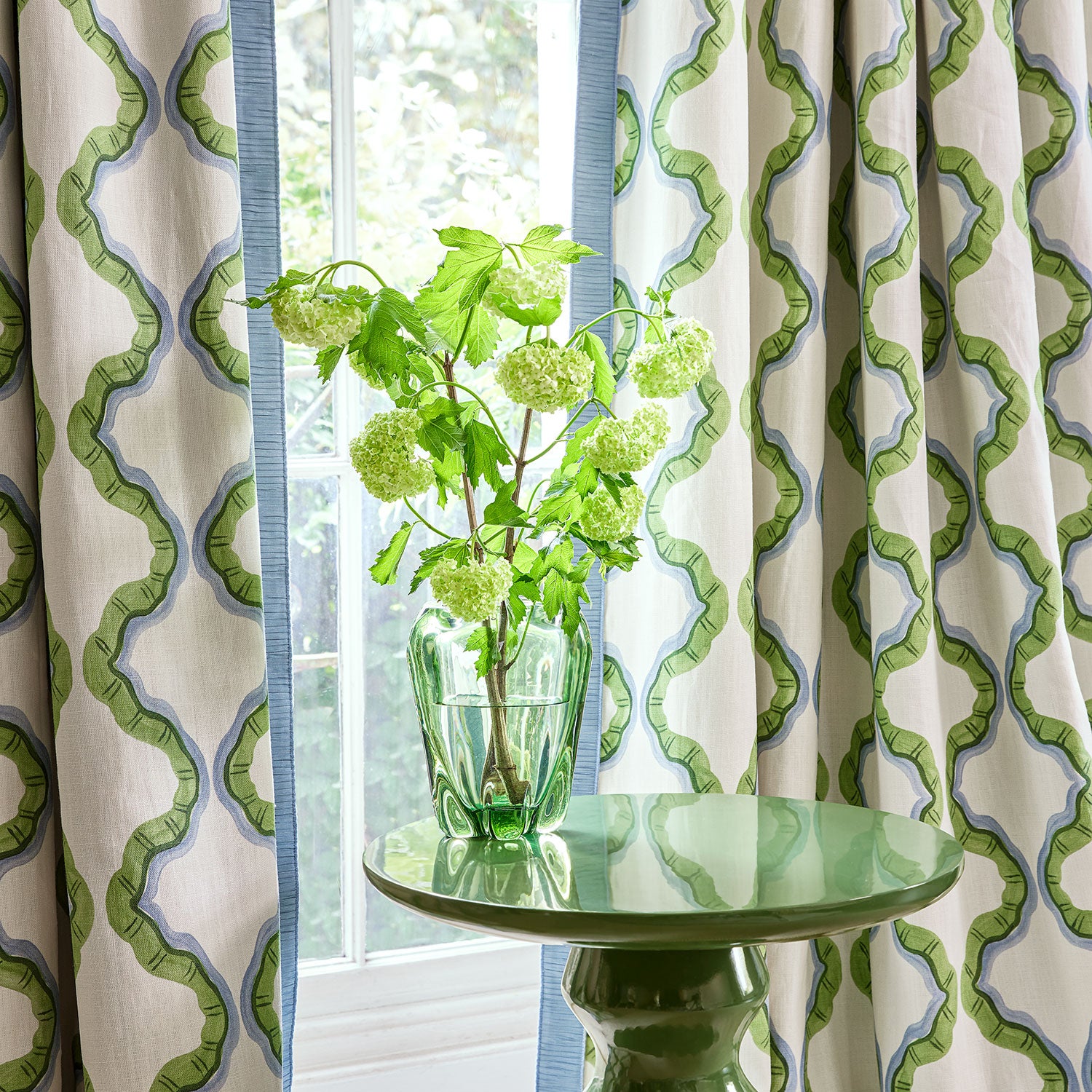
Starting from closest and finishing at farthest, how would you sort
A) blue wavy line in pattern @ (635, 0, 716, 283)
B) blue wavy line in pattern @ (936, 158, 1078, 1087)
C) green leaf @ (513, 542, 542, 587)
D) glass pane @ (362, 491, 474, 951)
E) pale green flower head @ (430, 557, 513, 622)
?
pale green flower head @ (430, 557, 513, 622) → green leaf @ (513, 542, 542, 587) → blue wavy line in pattern @ (635, 0, 716, 283) → blue wavy line in pattern @ (936, 158, 1078, 1087) → glass pane @ (362, 491, 474, 951)

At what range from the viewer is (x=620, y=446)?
822mm

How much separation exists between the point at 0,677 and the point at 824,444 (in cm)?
91

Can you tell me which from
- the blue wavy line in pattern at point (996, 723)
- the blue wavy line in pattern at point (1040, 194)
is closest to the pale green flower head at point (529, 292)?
the blue wavy line in pattern at point (996, 723)

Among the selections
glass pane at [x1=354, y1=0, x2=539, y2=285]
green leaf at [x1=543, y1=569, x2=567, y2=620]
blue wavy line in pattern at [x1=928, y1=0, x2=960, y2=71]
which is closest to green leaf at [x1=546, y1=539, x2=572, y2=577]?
green leaf at [x1=543, y1=569, x2=567, y2=620]

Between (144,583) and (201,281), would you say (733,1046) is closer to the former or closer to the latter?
(144,583)

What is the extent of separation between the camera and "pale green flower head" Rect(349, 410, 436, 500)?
2.67 ft

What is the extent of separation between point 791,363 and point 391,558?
1.71 feet

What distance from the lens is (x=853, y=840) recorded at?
883 millimetres

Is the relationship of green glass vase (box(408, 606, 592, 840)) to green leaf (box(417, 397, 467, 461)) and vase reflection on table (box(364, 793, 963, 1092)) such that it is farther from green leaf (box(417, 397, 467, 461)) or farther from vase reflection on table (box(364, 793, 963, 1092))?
green leaf (box(417, 397, 467, 461))

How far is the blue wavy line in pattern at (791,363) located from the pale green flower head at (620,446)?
0.34 metres

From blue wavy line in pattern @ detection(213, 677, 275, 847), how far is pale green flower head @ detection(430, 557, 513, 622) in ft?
0.80

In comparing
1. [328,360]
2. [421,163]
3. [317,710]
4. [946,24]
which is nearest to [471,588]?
[328,360]

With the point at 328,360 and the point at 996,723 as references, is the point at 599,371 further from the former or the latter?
the point at 996,723

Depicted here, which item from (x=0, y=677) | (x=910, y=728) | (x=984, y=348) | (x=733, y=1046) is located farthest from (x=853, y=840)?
(x=0, y=677)
